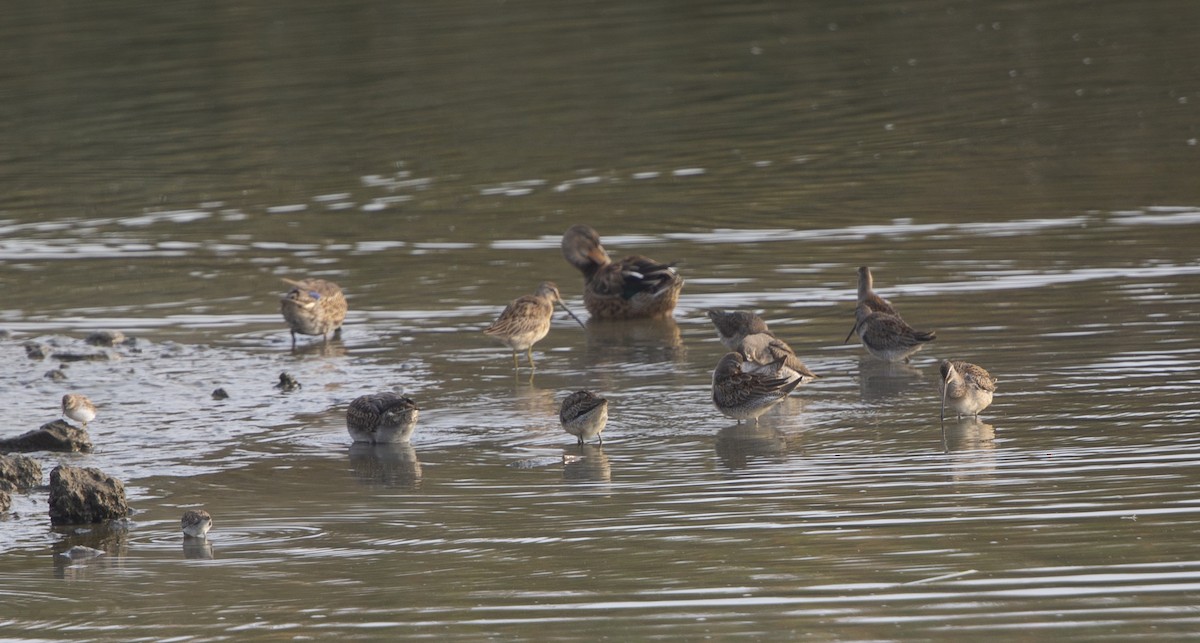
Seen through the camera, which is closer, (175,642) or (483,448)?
(175,642)

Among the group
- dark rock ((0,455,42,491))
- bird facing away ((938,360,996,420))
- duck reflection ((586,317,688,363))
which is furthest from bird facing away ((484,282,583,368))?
dark rock ((0,455,42,491))

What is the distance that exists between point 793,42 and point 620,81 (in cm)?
449

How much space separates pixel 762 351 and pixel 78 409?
4.25m

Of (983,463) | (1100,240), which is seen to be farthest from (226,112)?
(983,463)

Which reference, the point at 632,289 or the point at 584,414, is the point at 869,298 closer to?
the point at 632,289

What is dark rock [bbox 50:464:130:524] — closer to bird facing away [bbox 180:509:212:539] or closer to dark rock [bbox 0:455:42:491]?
bird facing away [bbox 180:509:212:539]

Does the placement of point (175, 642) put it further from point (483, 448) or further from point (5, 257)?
point (5, 257)

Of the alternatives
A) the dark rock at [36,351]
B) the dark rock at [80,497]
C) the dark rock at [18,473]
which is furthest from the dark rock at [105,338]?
the dark rock at [80,497]

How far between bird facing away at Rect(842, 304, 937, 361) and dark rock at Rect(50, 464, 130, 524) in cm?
542

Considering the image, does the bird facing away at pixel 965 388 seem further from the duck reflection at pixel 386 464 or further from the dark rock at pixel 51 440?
the dark rock at pixel 51 440

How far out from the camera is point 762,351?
37.4 feet

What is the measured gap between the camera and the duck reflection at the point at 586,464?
9.34m

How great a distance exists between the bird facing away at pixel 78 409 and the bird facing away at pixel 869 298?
530 centimetres

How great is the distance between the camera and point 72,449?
10367 mm
